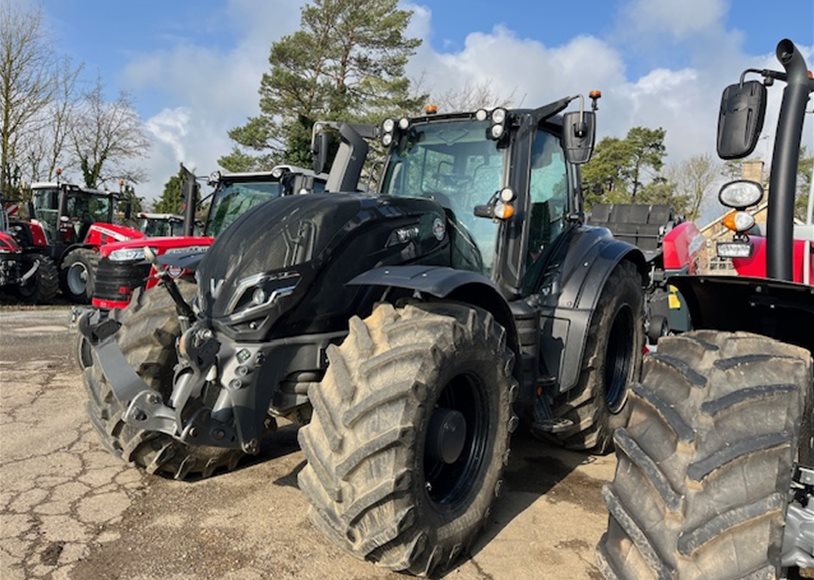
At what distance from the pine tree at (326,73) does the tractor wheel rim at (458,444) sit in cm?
1861

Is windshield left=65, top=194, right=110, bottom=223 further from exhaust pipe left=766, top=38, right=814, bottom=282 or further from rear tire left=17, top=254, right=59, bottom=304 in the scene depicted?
exhaust pipe left=766, top=38, right=814, bottom=282

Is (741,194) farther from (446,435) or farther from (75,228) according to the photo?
(75,228)

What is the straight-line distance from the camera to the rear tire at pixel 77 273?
12.7 meters

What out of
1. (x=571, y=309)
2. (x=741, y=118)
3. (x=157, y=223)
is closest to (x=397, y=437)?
(x=741, y=118)

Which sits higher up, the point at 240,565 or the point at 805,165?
the point at 805,165

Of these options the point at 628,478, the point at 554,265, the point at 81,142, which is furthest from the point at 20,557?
the point at 81,142

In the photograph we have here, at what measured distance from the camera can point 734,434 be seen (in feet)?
5.87

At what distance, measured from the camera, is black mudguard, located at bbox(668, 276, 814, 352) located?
2.25 metres

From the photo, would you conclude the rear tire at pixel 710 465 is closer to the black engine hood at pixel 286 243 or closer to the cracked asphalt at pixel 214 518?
the cracked asphalt at pixel 214 518

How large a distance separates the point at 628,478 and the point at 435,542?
0.96 metres

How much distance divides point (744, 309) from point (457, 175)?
1991mm

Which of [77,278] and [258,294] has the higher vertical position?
[258,294]

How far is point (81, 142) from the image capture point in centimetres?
2814

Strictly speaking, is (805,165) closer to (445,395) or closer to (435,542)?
(445,395)
